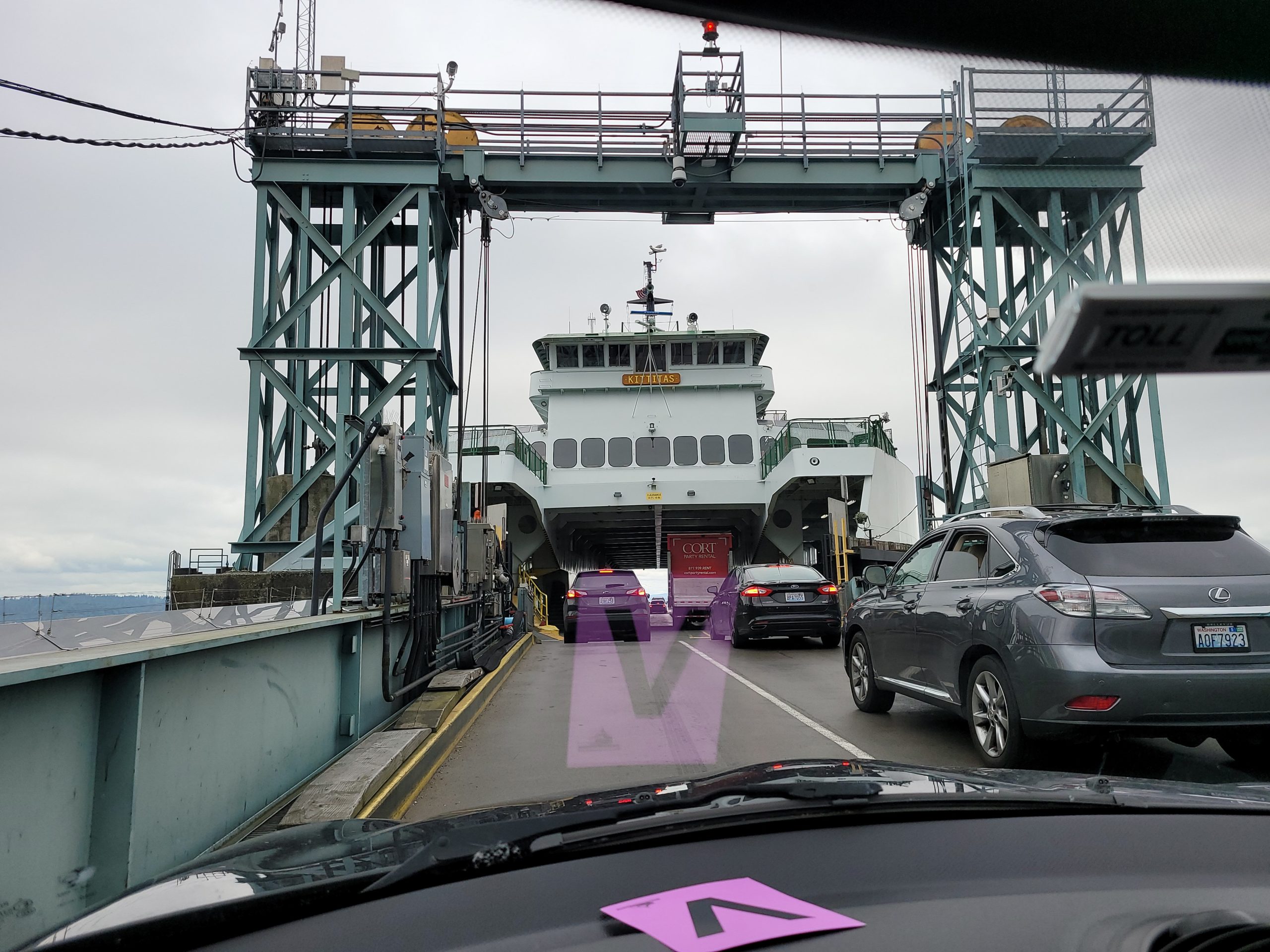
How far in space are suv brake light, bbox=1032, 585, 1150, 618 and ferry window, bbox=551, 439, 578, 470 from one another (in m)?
19.5

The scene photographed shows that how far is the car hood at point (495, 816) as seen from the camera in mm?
1938

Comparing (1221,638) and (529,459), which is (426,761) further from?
(529,459)

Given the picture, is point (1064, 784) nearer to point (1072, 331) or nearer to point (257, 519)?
point (1072, 331)

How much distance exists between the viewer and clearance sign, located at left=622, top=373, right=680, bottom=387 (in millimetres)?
24094

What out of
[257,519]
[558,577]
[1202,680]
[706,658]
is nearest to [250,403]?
[257,519]

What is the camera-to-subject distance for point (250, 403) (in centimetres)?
1460

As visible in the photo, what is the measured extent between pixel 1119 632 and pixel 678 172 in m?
12.6

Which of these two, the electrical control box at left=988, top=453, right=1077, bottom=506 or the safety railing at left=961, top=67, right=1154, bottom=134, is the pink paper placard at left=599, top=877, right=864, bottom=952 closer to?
the safety railing at left=961, top=67, right=1154, bottom=134

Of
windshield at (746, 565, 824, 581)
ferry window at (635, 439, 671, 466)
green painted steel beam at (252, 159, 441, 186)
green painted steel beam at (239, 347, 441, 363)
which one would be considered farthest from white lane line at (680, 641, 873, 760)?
ferry window at (635, 439, 671, 466)

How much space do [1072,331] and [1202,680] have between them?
4.10 metres

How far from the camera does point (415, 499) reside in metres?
7.83

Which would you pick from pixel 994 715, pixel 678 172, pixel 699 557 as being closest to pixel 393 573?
pixel 994 715

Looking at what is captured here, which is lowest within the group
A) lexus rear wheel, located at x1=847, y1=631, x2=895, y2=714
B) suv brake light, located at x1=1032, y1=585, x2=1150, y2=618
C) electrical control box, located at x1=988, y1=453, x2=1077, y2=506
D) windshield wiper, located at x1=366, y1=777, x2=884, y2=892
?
lexus rear wheel, located at x1=847, y1=631, x2=895, y2=714

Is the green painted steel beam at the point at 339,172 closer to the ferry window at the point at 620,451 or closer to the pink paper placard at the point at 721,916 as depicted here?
the ferry window at the point at 620,451
